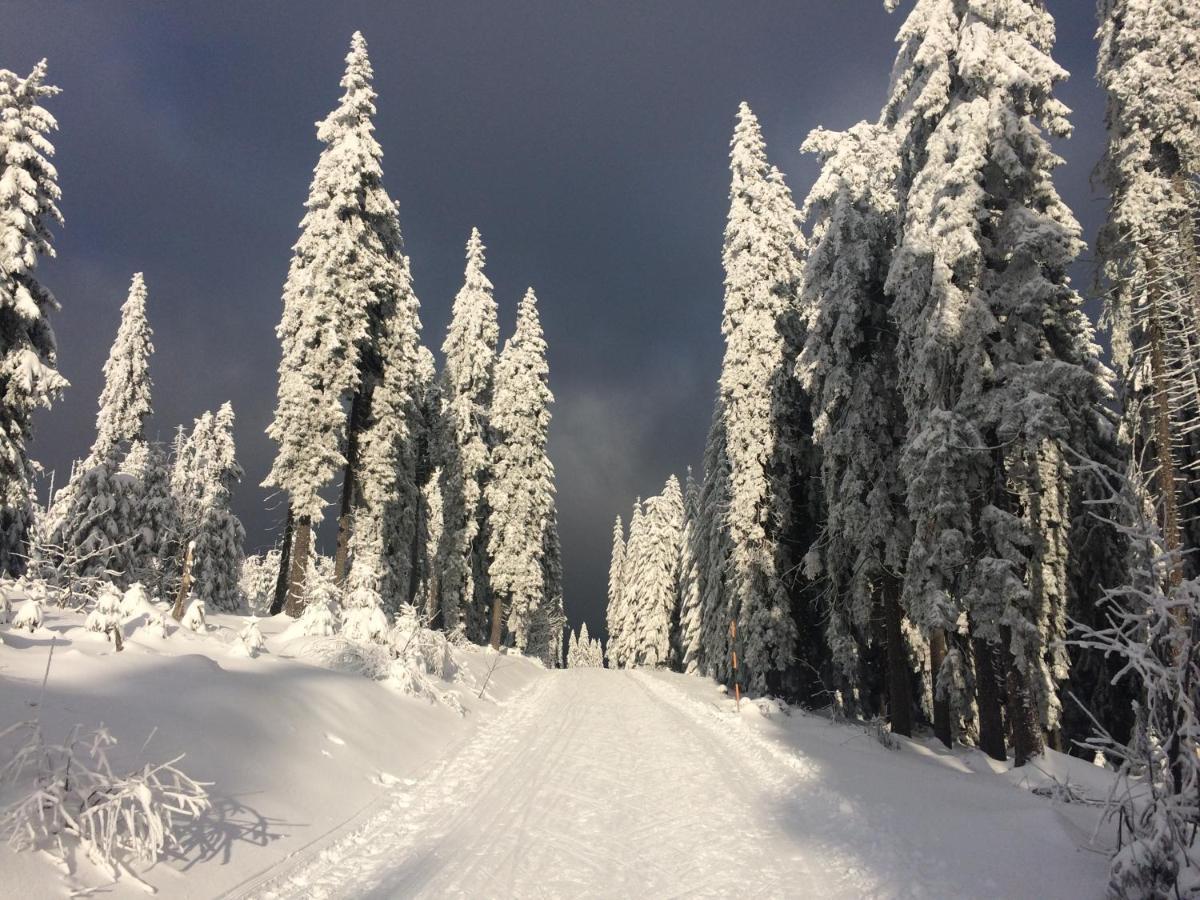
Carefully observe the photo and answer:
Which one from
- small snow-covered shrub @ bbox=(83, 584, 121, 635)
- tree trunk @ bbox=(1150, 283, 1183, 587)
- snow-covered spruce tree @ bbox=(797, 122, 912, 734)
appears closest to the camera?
small snow-covered shrub @ bbox=(83, 584, 121, 635)

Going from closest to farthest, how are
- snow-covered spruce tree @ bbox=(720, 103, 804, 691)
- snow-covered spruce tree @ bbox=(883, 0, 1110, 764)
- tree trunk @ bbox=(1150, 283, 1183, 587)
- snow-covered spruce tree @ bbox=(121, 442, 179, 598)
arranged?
snow-covered spruce tree @ bbox=(883, 0, 1110, 764) → tree trunk @ bbox=(1150, 283, 1183, 587) → snow-covered spruce tree @ bbox=(720, 103, 804, 691) → snow-covered spruce tree @ bbox=(121, 442, 179, 598)

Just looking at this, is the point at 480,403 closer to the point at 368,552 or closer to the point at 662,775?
the point at 368,552

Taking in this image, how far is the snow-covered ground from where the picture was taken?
Result: 5.22 meters

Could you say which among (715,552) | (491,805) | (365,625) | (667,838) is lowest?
(491,805)

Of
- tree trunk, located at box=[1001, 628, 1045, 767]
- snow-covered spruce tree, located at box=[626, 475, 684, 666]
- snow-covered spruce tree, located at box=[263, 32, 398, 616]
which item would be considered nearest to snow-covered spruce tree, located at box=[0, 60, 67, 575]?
snow-covered spruce tree, located at box=[263, 32, 398, 616]

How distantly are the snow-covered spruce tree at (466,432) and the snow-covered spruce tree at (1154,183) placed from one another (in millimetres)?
26064


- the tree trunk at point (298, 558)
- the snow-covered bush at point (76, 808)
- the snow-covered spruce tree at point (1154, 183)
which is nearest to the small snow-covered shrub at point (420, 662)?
the tree trunk at point (298, 558)

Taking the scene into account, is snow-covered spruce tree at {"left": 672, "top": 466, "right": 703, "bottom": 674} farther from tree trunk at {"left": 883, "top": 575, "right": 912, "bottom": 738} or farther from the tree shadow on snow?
the tree shadow on snow

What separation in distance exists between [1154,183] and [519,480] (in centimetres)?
2652

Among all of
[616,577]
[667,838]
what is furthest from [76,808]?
[616,577]

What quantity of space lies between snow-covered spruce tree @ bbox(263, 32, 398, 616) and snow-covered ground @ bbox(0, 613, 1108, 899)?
33.7 feet

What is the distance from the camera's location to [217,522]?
120ft

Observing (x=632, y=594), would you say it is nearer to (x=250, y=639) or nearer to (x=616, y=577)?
(x=616, y=577)

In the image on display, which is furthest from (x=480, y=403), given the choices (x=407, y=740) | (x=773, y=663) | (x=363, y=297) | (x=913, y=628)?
(x=407, y=740)
